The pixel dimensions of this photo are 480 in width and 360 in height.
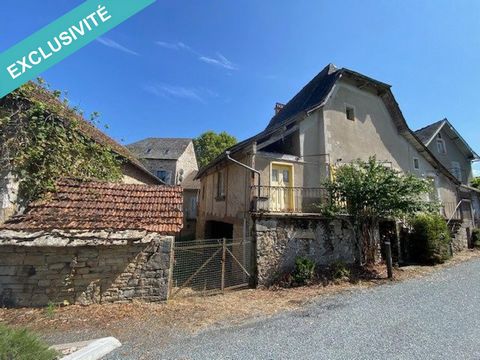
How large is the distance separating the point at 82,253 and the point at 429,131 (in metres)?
23.3

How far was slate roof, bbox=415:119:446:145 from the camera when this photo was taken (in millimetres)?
18598

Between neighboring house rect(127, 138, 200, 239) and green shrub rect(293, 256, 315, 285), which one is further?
neighboring house rect(127, 138, 200, 239)

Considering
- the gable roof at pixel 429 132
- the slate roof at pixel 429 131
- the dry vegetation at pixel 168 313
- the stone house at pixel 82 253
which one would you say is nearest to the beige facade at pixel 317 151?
the dry vegetation at pixel 168 313

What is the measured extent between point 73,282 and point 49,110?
15.5ft

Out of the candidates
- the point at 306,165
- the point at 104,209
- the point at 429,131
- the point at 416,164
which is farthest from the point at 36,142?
the point at 429,131

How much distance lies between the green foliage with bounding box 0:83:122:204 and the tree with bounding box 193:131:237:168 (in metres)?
27.3

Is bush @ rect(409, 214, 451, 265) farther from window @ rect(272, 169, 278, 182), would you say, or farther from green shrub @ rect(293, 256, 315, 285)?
window @ rect(272, 169, 278, 182)

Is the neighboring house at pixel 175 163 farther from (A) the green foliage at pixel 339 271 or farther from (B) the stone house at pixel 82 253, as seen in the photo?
(B) the stone house at pixel 82 253

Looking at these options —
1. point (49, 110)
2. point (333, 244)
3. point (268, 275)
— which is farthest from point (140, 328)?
point (333, 244)

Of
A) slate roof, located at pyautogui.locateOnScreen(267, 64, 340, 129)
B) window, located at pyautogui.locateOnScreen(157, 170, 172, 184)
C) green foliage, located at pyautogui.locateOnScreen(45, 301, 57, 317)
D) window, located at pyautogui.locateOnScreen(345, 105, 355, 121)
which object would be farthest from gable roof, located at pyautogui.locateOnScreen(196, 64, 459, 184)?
window, located at pyautogui.locateOnScreen(157, 170, 172, 184)

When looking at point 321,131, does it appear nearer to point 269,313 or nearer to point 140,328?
point 269,313

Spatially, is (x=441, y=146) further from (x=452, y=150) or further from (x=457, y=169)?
(x=457, y=169)

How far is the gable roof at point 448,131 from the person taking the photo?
61.6ft

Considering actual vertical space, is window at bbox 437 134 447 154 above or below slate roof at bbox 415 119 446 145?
below
